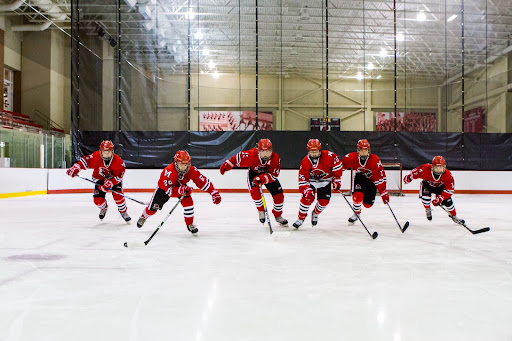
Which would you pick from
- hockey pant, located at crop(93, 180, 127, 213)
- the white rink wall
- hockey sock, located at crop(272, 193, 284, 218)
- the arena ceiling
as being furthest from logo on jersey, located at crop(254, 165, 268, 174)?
the arena ceiling

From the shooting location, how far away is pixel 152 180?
10.8 m

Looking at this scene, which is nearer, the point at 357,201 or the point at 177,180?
the point at 177,180

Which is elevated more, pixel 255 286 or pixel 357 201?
pixel 357 201

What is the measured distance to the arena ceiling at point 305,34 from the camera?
35.7 feet

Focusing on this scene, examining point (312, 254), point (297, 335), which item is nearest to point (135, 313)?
point (297, 335)

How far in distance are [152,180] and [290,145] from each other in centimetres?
366

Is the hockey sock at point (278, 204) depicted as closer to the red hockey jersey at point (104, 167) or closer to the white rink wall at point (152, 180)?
the red hockey jersey at point (104, 167)

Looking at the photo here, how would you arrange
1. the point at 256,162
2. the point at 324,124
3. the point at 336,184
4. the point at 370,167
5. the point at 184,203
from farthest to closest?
the point at 324,124 → the point at 370,167 → the point at 256,162 → the point at 336,184 → the point at 184,203

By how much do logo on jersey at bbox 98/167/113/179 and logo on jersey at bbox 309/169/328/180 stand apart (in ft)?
8.05

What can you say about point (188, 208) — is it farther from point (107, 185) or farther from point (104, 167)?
point (104, 167)

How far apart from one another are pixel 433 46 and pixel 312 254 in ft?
34.4

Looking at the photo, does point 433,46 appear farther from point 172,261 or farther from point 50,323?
point 50,323

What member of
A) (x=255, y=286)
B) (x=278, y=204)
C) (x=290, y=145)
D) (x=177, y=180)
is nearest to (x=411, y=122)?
(x=290, y=145)

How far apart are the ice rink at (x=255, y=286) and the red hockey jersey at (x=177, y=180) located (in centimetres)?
48
